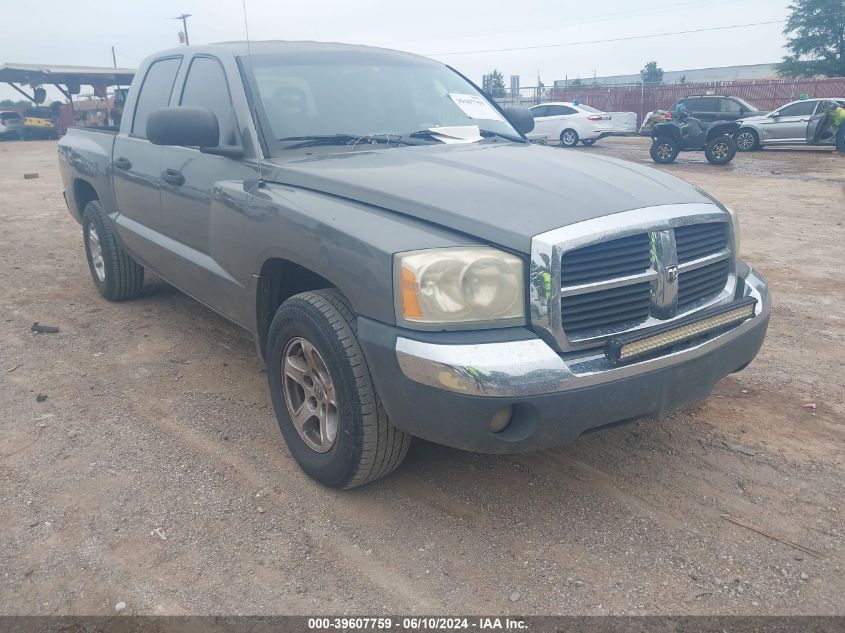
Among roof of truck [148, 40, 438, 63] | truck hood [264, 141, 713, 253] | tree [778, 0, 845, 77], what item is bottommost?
truck hood [264, 141, 713, 253]

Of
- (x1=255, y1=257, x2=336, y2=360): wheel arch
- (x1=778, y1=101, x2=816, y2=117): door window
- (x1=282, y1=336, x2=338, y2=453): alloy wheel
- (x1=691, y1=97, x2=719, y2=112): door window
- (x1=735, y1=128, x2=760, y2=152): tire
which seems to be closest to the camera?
(x1=282, y1=336, x2=338, y2=453): alloy wheel

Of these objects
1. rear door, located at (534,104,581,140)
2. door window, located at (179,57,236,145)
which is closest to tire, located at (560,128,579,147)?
rear door, located at (534,104,581,140)

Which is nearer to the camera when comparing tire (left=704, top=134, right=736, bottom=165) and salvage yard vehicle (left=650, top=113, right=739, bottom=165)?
tire (left=704, top=134, right=736, bottom=165)

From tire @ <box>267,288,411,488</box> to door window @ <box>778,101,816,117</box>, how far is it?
18678 millimetres

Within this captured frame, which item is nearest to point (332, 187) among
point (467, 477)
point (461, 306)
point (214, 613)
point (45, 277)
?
point (461, 306)

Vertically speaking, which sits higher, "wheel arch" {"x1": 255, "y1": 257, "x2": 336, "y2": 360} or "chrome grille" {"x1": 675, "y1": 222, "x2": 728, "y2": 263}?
"chrome grille" {"x1": 675, "y1": 222, "x2": 728, "y2": 263}

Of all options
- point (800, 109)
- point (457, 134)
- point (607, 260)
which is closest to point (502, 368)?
point (607, 260)

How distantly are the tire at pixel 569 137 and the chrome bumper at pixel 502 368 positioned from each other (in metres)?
20.8

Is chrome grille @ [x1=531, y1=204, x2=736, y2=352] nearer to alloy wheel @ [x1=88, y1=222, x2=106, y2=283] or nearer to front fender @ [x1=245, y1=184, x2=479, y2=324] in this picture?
front fender @ [x1=245, y1=184, x2=479, y2=324]

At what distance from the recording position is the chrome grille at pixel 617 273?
2.25 metres

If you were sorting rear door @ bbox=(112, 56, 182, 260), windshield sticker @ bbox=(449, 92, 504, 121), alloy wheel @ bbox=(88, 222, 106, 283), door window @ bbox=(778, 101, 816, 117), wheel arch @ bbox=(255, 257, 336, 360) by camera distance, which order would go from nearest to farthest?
wheel arch @ bbox=(255, 257, 336, 360) < windshield sticker @ bbox=(449, 92, 504, 121) < rear door @ bbox=(112, 56, 182, 260) < alloy wheel @ bbox=(88, 222, 106, 283) < door window @ bbox=(778, 101, 816, 117)

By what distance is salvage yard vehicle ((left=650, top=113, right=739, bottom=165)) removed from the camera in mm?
15602

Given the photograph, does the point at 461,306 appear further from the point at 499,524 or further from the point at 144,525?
the point at 144,525

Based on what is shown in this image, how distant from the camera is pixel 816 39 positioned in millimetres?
38031
